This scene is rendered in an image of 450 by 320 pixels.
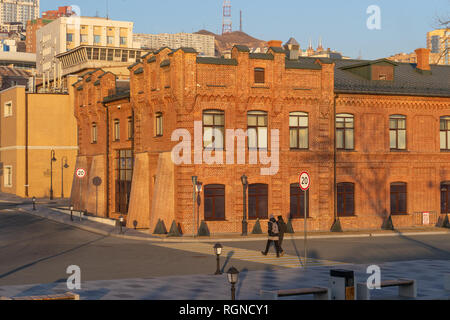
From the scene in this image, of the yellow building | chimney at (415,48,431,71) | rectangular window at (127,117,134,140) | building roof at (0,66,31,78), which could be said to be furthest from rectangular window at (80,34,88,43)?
chimney at (415,48,431,71)

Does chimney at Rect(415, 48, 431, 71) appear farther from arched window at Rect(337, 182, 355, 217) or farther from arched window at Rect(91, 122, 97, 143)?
arched window at Rect(91, 122, 97, 143)

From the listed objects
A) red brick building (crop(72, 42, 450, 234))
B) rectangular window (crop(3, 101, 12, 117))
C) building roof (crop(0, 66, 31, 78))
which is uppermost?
building roof (crop(0, 66, 31, 78))

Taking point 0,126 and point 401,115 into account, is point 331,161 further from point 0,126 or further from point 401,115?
point 0,126

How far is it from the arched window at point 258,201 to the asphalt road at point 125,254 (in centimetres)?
414

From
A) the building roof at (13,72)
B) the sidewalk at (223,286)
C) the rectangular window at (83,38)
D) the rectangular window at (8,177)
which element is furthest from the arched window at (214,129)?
the building roof at (13,72)

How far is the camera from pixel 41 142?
2940 inches

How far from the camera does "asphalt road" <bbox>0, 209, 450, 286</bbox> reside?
2419cm

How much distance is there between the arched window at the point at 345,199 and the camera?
4281 cm

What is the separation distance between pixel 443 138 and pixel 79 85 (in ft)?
95.7

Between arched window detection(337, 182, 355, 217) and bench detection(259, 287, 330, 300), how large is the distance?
25531 mm

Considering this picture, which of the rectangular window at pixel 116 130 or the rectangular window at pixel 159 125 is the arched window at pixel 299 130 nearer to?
the rectangular window at pixel 159 125

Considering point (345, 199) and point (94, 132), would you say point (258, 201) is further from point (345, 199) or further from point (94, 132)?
point (94, 132)
